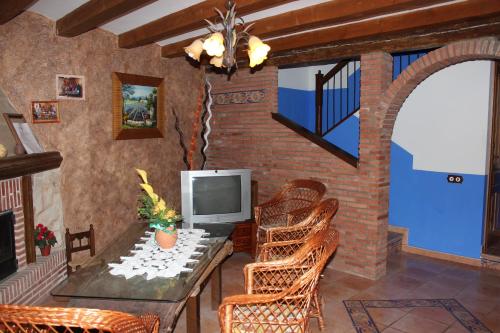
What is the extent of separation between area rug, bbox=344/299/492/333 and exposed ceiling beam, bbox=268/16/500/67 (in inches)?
95.3

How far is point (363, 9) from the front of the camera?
3104 millimetres

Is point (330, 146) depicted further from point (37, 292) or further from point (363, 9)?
point (37, 292)

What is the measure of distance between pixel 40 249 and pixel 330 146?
10.5ft

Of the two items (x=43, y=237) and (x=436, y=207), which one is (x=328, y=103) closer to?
(x=436, y=207)

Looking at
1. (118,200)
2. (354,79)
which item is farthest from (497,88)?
(118,200)

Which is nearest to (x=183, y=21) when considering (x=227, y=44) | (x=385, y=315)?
(x=227, y=44)

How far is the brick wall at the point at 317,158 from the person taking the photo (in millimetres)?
4434

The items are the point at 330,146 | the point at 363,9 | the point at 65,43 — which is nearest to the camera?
the point at 363,9

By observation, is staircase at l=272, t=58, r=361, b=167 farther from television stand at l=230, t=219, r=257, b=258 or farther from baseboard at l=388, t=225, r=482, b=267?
television stand at l=230, t=219, r=257, b=258

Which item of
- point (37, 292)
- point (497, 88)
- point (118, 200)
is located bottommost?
point (37, 292)

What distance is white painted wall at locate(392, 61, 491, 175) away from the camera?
4.91 meters

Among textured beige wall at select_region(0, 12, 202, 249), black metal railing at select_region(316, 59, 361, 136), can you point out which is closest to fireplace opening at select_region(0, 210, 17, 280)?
textured beige wall at select_region(0, 12, 202, 249)

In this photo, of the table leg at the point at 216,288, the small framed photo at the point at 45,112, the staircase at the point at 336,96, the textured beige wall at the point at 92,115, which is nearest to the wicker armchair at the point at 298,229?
the table leg at the point at 216,288

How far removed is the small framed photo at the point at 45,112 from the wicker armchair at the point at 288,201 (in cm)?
225
